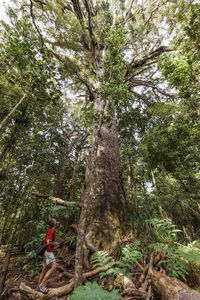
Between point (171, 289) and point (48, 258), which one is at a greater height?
point (48, 258)

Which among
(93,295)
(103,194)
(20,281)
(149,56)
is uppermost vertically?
(149,56)

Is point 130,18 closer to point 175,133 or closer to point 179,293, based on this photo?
point 175,133

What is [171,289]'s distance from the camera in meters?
1.75

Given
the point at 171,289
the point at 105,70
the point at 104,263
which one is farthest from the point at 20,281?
the point at 105,70

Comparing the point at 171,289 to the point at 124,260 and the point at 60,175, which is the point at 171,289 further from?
the point at 60,175

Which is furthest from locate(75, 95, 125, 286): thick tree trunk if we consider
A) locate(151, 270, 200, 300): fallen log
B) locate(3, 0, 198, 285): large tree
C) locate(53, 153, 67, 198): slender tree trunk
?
locate(53, 153, 67, 198): slender tree trunk

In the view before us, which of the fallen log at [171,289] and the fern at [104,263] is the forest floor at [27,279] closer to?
the fallen log at [171,289]

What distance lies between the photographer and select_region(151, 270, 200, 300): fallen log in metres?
1.64

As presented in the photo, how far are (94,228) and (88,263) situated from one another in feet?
2.28

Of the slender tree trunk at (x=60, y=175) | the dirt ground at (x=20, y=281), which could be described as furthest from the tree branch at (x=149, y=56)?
the dirt ground at (x=20, y=281)

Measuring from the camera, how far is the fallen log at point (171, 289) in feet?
5.39

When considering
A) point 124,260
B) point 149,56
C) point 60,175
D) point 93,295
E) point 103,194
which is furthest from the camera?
point 60,175

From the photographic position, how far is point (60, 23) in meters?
6.83

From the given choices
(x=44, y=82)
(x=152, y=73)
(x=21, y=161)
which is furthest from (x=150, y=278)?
(x=152, y=73)
